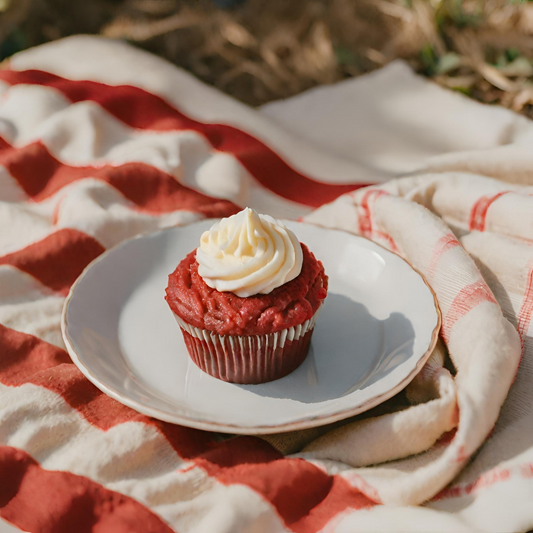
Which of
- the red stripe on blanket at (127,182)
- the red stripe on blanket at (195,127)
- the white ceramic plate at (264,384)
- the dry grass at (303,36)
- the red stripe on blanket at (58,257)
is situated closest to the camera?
the white ceramic plate at (264,384)

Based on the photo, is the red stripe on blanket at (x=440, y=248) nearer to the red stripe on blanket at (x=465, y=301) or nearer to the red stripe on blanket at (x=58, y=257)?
the red stripe on blanket at (x=465, y=301)

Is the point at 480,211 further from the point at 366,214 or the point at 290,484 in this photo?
the point at 290,484

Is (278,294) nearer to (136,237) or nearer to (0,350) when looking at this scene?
(136,237)

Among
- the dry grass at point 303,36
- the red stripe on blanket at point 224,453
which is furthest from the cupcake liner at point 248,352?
the dry grass at point 303,36

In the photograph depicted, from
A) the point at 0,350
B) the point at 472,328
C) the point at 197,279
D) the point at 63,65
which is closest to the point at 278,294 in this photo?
the point at 197,279

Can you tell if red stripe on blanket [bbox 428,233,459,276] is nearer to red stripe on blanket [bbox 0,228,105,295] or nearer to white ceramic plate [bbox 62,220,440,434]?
white ceramic plate [bbox 62,220,440,434]

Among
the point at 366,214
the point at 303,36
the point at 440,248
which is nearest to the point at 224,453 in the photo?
the point at 440,248

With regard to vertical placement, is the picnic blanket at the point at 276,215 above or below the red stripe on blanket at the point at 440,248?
below

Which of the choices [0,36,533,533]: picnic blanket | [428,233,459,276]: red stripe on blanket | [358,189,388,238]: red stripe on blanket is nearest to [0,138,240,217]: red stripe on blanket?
[0,36,533,533]: picnic blanket
